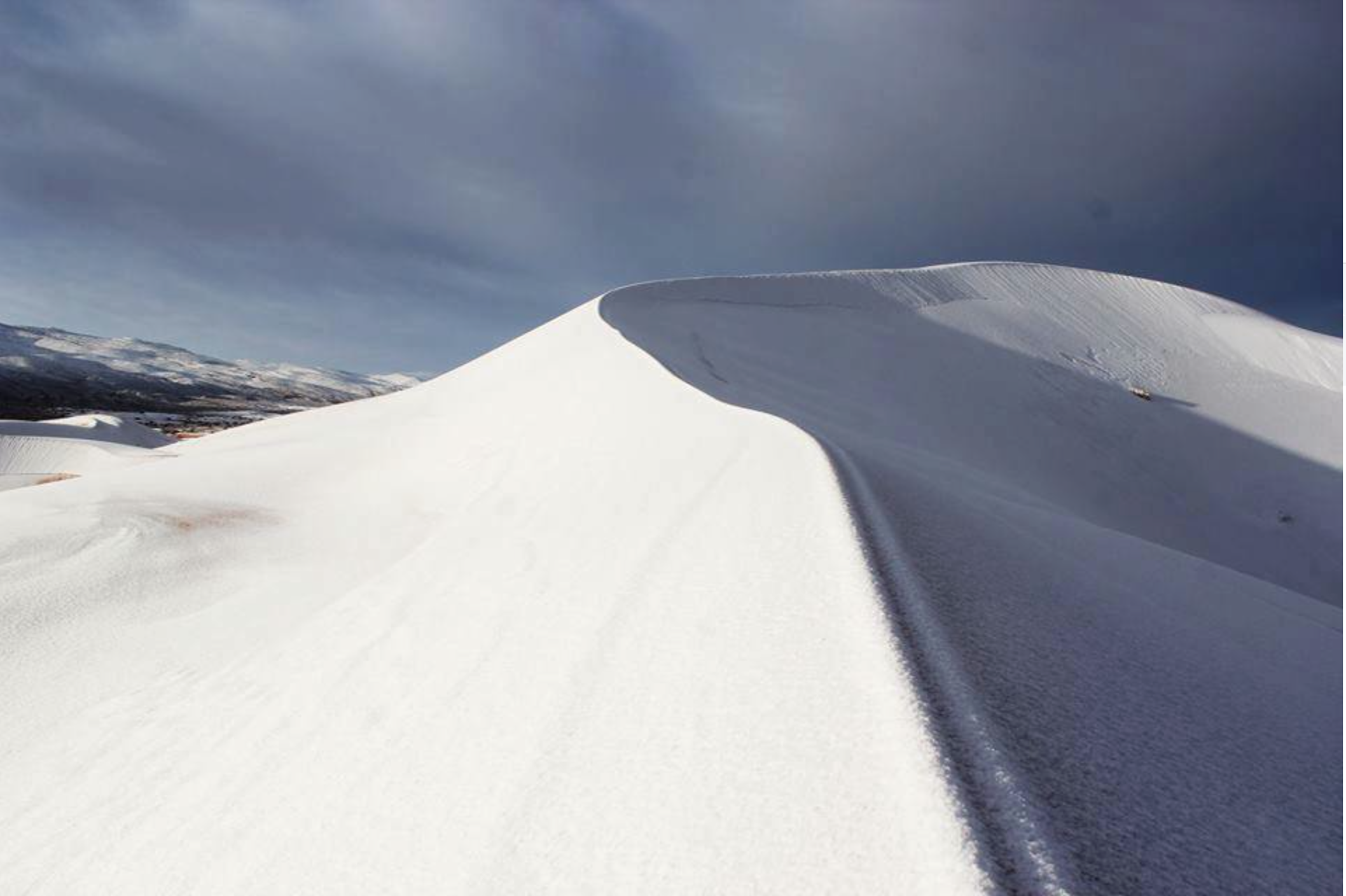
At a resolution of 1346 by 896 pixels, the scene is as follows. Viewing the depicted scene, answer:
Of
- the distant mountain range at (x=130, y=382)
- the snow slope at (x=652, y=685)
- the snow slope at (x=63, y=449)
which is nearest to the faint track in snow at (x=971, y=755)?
the snow slope at (x=652, y=685)

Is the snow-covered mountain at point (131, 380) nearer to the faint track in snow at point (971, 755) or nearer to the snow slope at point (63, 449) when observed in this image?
the snow slope at point (63, 449)

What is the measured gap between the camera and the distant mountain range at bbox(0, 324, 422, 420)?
51.2 meters

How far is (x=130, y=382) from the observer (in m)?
71.6

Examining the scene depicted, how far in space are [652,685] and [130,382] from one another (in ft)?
303

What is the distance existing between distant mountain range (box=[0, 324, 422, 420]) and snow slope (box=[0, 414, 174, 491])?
30.6m

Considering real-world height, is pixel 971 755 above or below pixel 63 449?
above

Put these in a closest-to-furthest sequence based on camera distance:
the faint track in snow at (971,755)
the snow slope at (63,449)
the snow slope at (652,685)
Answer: the faint track in snow at (971,755) → the snow slope at (652,685) → the snow slope at (63,449)

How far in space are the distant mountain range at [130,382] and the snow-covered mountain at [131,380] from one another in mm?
137

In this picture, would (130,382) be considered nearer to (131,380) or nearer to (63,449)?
(131,380)

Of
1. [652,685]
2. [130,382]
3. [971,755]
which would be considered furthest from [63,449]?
[130,382]

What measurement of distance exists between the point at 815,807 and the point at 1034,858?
0.89ft

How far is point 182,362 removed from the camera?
11788 centimetres

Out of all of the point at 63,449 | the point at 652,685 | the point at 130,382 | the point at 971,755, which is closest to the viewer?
the point at 971,755

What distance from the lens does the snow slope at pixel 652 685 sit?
949 mm
